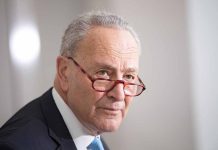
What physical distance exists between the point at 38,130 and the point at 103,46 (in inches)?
13.6

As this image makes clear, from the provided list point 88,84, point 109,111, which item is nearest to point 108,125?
point 109,111

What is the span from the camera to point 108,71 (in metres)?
0.99

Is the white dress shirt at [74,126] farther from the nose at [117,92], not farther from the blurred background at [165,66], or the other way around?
the blurred background at [165,66]

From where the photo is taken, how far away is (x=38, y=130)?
3.02ft

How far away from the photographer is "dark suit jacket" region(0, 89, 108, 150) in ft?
2.75

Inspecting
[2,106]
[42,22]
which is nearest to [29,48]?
[42,22]

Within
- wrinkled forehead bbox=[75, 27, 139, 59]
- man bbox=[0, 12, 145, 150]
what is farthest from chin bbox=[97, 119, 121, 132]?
wrinkled forehead bbox=[75, 27, 139, 59]

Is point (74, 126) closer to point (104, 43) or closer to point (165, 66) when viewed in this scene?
point (104, 43)

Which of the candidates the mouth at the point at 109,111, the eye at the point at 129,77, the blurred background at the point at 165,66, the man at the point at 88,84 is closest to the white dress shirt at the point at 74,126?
the man at the point at 88,84

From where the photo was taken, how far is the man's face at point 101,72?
973 mm

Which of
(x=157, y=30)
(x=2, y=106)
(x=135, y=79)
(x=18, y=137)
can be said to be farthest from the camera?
(x=157, y=30)

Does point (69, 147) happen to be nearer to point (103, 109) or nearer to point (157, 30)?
point (103, 109)

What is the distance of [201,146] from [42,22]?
4.20 feet

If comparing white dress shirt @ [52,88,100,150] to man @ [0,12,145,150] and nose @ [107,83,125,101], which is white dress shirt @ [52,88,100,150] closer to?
man @ [0,12,145,150]
